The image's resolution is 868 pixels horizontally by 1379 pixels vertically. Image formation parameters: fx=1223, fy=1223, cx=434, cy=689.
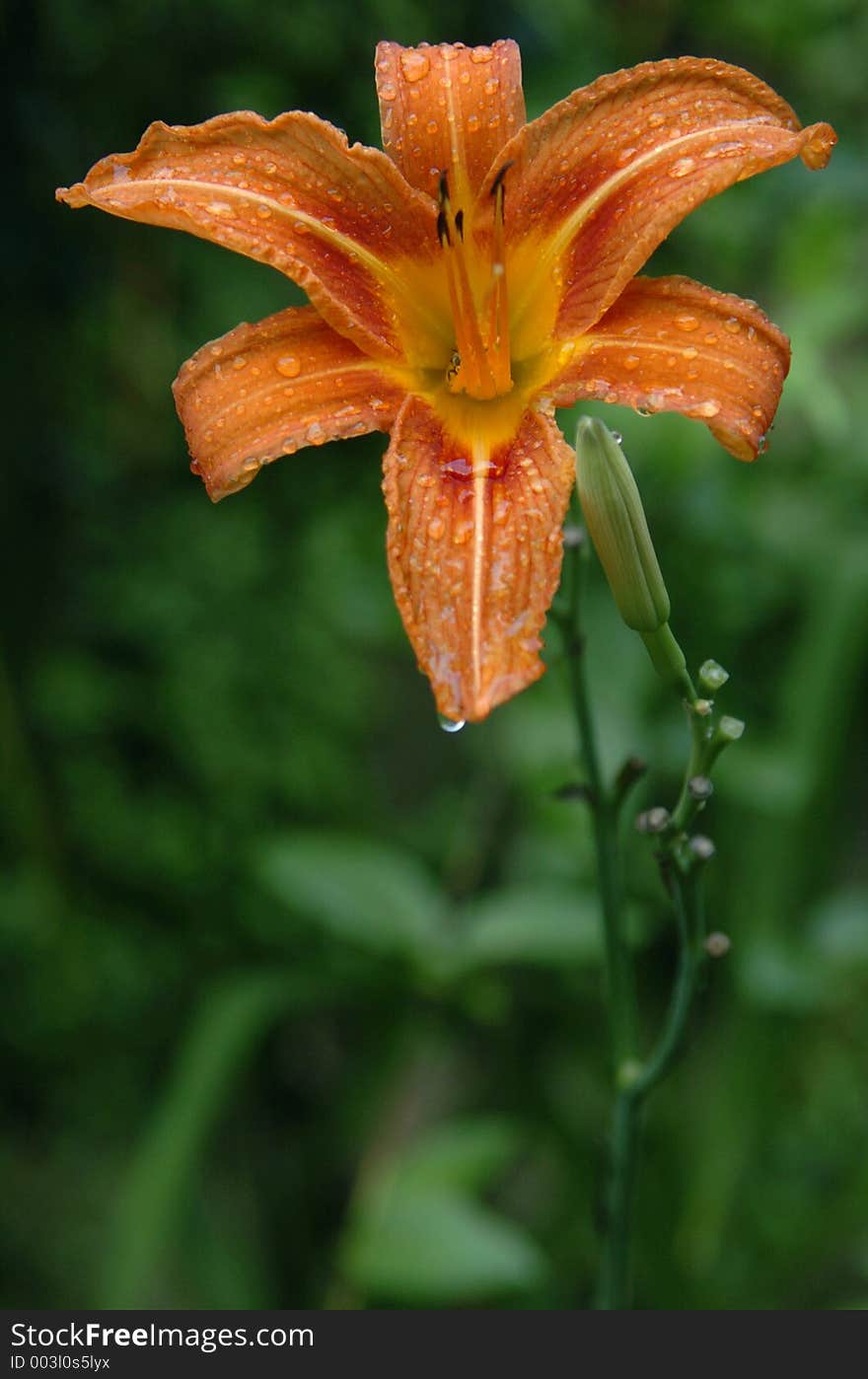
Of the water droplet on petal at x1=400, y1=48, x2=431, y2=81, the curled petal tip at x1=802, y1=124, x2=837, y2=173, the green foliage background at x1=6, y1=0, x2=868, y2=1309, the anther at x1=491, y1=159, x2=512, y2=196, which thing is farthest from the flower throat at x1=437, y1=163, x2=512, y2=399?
the green foliage background at x1=6, y1=0, x2=868, y2=1309

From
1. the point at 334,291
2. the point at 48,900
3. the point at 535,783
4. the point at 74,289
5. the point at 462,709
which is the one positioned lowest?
the point at 48,900

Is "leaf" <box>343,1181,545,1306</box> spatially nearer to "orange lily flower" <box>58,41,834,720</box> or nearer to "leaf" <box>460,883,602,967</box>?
"leaf" <box>460,883,602,967</box>

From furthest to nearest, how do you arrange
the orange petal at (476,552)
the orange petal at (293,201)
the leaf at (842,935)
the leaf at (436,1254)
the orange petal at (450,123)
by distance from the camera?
the leaf at (842,935)
the leaf at (436,1254)
the orange petal at (450,123)
the orange petal at (293,201)
the orange petal at (476,552)

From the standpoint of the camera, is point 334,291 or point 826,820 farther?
point 826,820

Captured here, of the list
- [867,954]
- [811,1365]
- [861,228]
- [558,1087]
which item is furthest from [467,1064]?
[861,228]

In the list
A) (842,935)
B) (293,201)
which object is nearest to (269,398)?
(293,201)

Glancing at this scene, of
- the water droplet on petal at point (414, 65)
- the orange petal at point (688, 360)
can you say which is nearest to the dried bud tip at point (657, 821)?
the orange petal at point (688, 360)

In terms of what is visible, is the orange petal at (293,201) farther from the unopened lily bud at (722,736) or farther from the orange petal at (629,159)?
the unopened lily bud at (722,736)

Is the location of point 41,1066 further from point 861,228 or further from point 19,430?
point 861,228
